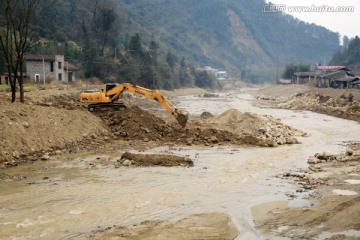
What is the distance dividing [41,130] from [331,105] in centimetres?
4278

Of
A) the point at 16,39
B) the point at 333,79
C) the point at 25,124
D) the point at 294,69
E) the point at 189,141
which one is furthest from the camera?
the point at 294,69

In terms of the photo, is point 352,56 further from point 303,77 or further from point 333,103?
point 333,103

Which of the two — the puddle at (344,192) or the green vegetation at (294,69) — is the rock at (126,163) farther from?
the green vegetation at (294,69)

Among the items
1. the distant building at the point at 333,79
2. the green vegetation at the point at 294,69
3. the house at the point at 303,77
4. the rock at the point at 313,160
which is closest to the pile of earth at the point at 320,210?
the rock at the point at 313,160

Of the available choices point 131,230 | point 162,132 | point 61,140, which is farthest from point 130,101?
point 131,230

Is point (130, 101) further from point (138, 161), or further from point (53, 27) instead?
point (53, 27)

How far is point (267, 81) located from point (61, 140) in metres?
153

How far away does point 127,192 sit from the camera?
13.0m

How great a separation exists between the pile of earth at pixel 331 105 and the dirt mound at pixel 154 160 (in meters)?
28.5

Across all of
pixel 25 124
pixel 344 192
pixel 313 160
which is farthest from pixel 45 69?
pixel 344 192

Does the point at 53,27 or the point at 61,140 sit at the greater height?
the point at 53,27

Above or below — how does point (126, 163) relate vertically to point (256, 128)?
below

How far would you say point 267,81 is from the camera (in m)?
166

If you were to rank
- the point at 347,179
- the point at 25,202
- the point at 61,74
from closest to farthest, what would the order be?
the point at 25,202
the point at 347,179
the point at 61,74
